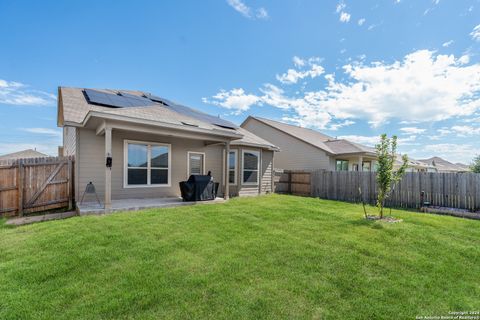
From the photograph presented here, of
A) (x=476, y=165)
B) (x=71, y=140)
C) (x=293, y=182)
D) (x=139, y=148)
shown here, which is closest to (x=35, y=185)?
(x=71, y=140)

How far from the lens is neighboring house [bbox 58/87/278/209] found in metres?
6.92

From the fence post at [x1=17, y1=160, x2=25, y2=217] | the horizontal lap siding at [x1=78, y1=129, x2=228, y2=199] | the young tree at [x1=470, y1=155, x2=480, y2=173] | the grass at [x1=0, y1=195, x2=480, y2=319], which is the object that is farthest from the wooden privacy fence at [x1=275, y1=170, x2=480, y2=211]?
the young tree at [x1=470, y1=155, x2=480, y2=173]

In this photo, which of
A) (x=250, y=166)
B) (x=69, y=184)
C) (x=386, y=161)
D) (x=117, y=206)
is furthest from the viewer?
(x=250, y=166)

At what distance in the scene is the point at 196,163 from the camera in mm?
10172

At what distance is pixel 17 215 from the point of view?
21.3 feet

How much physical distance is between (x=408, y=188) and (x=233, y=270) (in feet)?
32.8

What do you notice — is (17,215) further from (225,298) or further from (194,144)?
(225,298)

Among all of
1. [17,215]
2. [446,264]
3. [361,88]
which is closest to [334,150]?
[361,88]

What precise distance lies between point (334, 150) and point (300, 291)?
14.7 metres

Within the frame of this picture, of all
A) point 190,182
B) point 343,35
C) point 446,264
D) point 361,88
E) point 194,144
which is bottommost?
point 446,264

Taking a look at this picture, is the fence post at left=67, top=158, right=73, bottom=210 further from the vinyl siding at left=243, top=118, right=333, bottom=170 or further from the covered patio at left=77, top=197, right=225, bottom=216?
the vinyl siding at left=243, top=118, right=333, bottom=170

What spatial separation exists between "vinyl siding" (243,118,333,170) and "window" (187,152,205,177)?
8.46 metres

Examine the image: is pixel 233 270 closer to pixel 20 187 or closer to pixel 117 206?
pixel 117 206

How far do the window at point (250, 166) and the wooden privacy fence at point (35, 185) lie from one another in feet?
23.9
